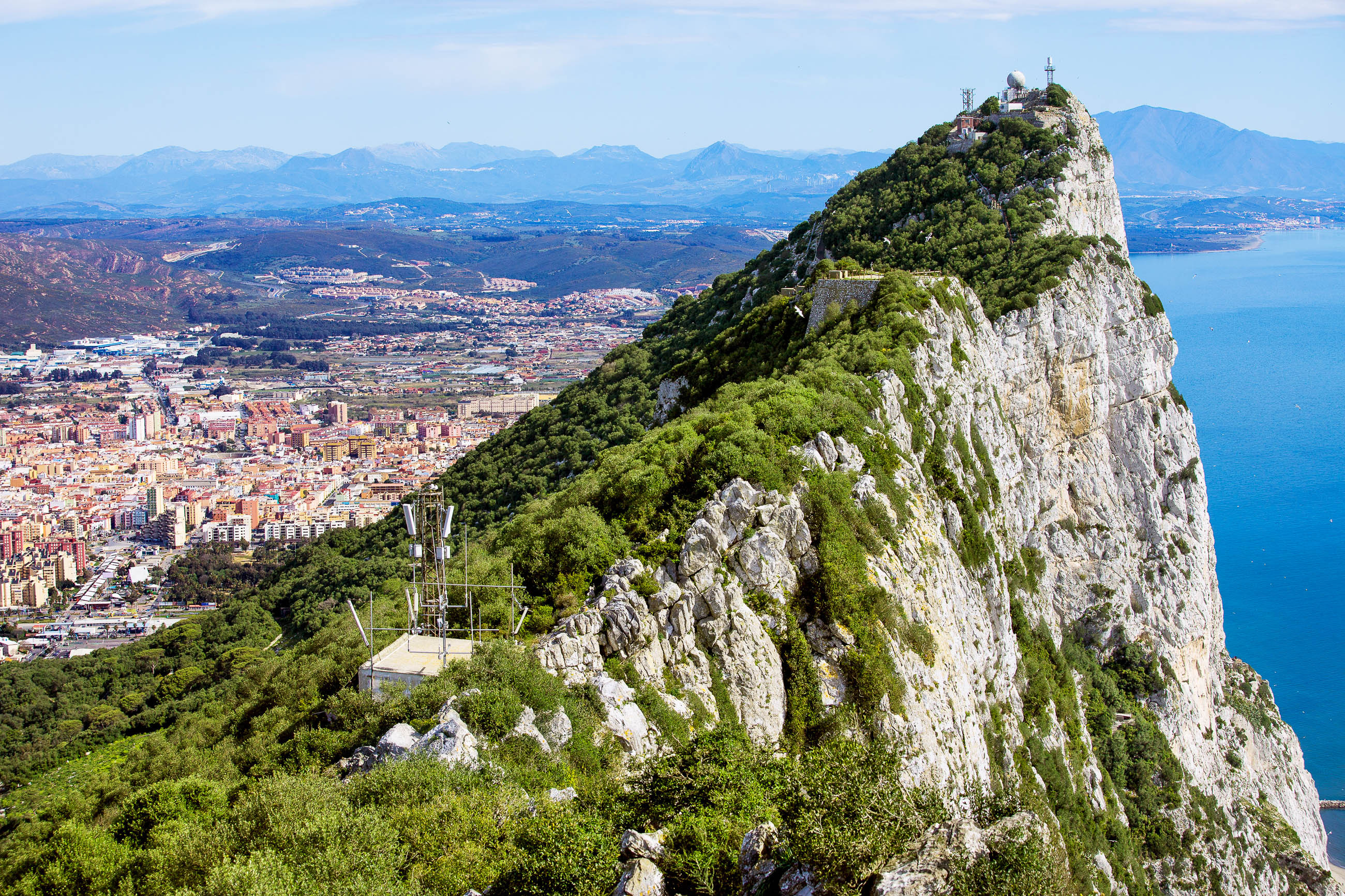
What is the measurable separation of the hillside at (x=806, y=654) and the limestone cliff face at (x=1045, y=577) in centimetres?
11

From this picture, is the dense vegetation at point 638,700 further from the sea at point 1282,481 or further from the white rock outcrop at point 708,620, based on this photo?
the sea at point 1282,481

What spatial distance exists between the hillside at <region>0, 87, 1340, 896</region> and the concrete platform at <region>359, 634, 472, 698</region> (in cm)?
42

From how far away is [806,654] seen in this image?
1745 centimetres

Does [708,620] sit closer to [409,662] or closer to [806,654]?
[806,654]

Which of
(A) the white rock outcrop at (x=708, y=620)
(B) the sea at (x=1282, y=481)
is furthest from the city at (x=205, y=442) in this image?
(B) the sea at (x=1282, y=481)

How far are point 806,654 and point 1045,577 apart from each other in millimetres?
18606

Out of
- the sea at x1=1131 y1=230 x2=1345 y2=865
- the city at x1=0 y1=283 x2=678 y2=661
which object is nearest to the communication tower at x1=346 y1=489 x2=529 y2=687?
the city at x1=0 y1=283 x2=678 y2=661

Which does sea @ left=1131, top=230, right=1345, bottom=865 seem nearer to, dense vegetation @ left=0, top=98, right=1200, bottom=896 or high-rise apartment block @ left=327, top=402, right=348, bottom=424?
dense vegetation @ left=0, top=98, right=1200, bottom=896

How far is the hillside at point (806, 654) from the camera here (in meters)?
11.5

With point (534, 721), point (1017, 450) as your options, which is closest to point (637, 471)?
point (534, 721)

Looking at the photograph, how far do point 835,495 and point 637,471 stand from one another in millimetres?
Answer: 3731

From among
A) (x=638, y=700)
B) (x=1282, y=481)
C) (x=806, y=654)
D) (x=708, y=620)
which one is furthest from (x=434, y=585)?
(x=1282, y=481)

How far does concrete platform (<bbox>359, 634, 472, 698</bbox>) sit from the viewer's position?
49.7ft

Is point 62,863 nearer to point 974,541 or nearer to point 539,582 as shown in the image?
point 539,582
